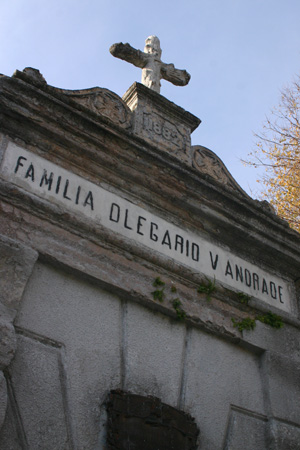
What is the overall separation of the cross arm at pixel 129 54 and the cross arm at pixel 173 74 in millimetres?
225

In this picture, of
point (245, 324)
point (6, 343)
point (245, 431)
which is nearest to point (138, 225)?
point (245, 324)

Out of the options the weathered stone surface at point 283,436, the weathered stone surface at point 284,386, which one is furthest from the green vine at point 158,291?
the weathered stone surface at point 283,436

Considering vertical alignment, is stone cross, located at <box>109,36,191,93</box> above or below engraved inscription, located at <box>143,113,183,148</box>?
above

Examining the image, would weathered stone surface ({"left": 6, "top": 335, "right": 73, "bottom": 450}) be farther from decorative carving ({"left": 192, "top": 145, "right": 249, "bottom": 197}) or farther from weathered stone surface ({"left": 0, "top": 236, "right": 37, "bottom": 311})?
decorative carving ({"left": 192, "top": 145, "right": 249, "bottom": 197})

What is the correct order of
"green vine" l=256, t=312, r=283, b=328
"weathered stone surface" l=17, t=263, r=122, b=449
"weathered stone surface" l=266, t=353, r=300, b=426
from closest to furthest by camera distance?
1. "weathered stone surface" l=17, t=263, r=122, b=449
2. "weathered stone surface" l=266, t=353, r=300, b=426
3. "green vine" l=256, t=312, r=283, b=328

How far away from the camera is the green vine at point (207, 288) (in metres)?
4.22

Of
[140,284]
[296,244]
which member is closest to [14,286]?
[140,284]

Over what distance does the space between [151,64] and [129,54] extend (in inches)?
10.6

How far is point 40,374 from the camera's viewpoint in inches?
123

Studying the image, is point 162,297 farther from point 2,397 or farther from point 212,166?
point 212,166

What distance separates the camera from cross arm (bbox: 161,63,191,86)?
565cm

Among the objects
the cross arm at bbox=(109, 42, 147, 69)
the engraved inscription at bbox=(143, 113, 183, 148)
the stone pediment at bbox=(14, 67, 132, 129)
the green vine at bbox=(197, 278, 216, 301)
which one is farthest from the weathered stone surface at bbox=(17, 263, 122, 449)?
the cross arm at bbox=(109, 42, 147, 69)

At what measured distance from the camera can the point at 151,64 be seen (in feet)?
18.4

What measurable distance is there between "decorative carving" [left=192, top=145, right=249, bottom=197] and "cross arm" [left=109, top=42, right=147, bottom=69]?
1.13m
